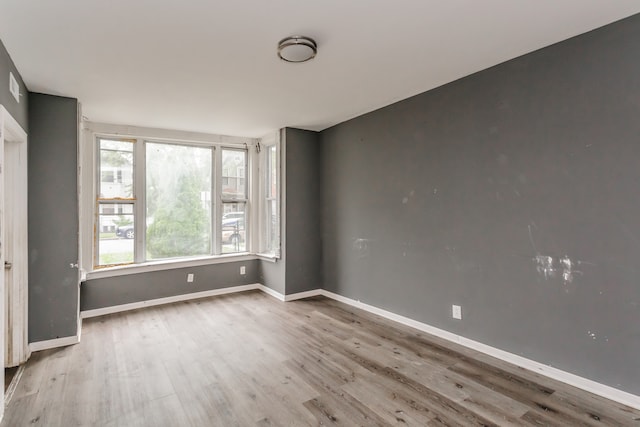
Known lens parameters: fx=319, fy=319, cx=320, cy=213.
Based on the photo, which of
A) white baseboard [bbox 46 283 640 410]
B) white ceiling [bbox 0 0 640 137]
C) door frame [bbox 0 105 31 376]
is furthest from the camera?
door frame [bbox 0 105 31 376]

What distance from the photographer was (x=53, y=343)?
10.3 ft

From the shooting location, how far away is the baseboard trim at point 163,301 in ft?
13.2

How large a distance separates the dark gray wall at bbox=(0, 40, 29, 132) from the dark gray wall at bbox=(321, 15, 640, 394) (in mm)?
3363

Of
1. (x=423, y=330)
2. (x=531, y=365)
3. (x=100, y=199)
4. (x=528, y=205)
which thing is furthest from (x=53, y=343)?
(x=528, y=205)

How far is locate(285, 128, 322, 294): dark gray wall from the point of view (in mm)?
4652

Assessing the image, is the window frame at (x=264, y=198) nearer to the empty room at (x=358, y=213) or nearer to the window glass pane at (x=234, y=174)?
the window glass pane at (x=234, y=174)

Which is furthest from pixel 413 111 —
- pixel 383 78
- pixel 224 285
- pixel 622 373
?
pixel 224 285

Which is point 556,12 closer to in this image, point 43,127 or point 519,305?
point 519,305

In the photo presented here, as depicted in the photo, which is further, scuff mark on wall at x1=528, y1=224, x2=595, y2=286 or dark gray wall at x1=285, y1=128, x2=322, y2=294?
dark gray wall at x1=285, y1=128, x2=322, y2=294

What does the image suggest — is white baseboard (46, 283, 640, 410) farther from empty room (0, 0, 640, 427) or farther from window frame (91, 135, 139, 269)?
window frame (91, 135, 139, 269)

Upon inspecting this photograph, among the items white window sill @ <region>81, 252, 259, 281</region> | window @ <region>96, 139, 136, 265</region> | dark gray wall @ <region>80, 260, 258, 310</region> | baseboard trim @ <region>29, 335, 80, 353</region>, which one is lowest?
baseboard trim @ <region>29, 335, 80, 353</region>

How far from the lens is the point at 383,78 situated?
2936 millimetres

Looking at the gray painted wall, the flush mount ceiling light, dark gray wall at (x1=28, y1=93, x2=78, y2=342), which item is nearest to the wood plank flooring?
dark gray wall at (x1=28, y1=93, x2=78, y2=342)

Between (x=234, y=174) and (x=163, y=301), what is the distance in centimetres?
217
